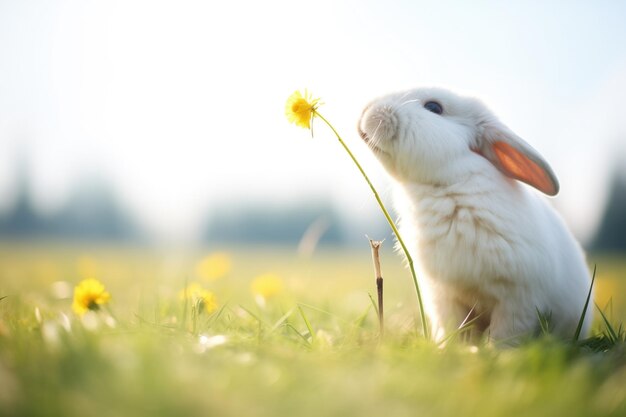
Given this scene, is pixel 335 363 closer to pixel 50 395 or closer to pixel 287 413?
pixel 287 413

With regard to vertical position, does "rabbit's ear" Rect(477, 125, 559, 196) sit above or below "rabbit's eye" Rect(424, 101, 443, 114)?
below

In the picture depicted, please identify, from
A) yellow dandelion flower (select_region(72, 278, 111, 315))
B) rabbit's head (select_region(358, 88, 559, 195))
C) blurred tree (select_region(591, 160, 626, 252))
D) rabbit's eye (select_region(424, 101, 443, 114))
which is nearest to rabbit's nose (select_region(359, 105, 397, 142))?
rabbit's head (select_region(358, 88, 559, 195))

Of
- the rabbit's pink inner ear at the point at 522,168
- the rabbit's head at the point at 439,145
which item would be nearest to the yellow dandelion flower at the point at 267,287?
the rabbit's head at the point at 439,145

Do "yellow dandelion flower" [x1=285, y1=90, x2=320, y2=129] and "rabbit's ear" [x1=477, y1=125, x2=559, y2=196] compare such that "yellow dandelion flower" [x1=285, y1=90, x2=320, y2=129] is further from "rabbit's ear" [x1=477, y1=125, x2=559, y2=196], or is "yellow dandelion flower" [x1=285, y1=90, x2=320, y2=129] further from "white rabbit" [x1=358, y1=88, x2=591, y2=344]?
"rabbit's ear" [x1=477, y1=125, x2=559, y2=196]

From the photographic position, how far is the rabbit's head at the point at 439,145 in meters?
2.59

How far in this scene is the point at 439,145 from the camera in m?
2.60

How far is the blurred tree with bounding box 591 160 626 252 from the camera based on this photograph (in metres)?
25.9

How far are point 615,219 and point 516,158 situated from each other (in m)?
27.9

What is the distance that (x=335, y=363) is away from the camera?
Answer: 59.1 inches

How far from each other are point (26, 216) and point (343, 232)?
24531mm

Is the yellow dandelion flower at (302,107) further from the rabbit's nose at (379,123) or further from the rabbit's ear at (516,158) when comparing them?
the rabbit's ear at (516,158)

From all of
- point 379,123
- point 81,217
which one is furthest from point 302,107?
point 81,217

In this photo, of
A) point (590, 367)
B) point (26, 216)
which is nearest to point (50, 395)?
point (590, 367)

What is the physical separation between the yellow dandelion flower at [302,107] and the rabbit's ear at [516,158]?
3.58 feet
